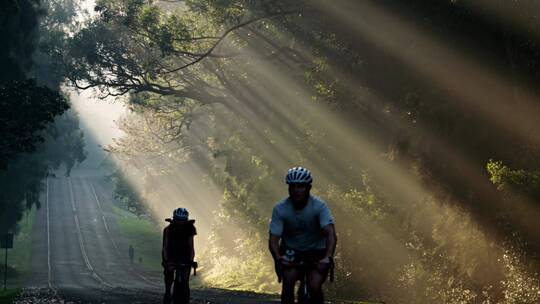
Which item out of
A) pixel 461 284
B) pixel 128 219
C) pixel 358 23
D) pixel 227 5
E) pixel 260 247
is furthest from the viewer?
pixel 128 219

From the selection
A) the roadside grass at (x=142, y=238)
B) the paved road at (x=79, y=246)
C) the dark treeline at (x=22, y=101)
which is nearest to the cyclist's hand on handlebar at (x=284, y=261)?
the paved road at (x=79, y=246)

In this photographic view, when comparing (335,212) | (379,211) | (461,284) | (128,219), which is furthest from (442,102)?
(128,219)

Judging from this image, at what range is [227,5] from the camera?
32875 millimetres

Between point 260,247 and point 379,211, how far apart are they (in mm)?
19478

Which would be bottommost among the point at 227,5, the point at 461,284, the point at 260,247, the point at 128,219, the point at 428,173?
the point at 461,284

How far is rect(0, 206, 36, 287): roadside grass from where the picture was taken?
57603 mm

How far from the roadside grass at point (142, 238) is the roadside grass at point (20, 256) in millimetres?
10631

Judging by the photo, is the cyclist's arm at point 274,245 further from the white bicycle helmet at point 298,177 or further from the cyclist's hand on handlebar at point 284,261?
the white bicycle helmet at point 298,177

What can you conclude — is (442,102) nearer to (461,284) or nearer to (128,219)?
(461,284)

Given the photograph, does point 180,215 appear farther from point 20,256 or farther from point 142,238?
point 142,238

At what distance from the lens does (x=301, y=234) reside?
8.71 metres

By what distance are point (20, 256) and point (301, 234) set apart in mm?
70803

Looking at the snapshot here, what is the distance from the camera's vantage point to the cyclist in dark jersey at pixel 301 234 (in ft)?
27.2

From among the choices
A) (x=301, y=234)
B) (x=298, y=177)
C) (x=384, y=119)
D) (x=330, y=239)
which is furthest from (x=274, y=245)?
(x=384, y=119)
